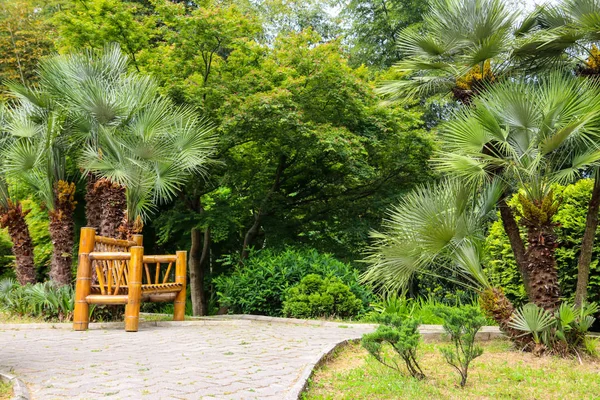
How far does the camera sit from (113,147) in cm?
894

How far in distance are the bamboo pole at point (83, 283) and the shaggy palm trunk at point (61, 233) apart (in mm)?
1436

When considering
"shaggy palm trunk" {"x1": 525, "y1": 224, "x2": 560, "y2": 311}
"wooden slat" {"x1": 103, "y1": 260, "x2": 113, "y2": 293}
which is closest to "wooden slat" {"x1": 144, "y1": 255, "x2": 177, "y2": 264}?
"wooden slat" {"x1": 103, "y1": 260, "x2": 113, "y2": 293}

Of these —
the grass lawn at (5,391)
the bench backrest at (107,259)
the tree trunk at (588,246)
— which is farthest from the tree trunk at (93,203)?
the tree trunk at (588,246)

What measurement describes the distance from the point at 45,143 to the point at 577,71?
8358mm

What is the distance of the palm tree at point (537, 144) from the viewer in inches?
233

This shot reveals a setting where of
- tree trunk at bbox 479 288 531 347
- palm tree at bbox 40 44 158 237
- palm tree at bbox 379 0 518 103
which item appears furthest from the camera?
palm tree at bbox 40 44 158 237

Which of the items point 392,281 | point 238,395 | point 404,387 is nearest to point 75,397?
point 238,395

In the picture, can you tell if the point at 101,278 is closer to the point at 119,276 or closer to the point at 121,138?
the point at 119,276

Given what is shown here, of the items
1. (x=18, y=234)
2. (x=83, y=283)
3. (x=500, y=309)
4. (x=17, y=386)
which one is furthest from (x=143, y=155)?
(x=500, y=309)

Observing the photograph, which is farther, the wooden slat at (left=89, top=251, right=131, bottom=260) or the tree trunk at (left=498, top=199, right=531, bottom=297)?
the wooden slat at (left=89, top=251, right=131, bottom=260)

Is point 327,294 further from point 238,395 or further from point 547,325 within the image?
point 238,395

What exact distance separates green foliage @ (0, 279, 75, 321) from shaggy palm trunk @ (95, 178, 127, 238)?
1199 mm

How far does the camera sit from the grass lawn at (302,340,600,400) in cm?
437

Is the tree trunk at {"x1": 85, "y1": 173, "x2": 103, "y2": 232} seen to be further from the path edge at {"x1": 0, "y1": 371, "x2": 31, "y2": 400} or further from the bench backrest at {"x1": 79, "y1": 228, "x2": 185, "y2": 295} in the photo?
the path edge at {"x1": 0, "y1": 371, "x2": 31, "y2": 400}
